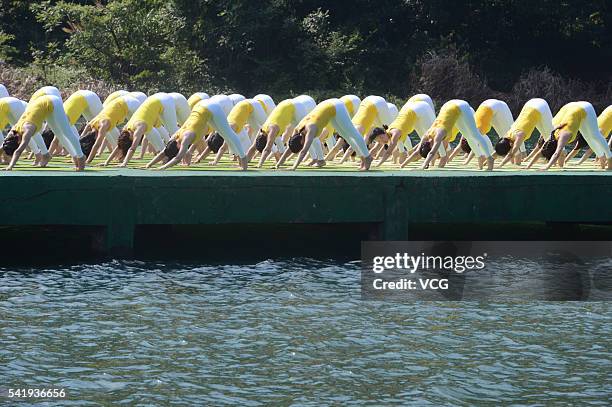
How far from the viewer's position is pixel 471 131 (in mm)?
17688

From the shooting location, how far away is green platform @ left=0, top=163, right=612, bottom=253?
580 inches

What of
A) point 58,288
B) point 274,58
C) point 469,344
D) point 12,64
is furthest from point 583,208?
point 12,64

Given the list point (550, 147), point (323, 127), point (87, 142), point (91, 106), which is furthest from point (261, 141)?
point (550, 147)

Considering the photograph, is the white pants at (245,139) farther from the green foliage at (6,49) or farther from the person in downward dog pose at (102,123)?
the green foliage at (6,49)

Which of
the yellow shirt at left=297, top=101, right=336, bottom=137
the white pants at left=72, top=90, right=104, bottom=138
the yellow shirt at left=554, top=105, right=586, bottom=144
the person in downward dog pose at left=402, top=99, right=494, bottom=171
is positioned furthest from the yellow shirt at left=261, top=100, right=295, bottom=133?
the yellow shirt at left=554, top=105, right=586, bottom=144

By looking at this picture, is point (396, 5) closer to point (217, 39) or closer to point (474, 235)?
point (217, 39)

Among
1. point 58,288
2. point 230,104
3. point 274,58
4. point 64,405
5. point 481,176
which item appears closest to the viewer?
point 64,405

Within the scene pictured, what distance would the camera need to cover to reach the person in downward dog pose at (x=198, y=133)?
16.4 meters

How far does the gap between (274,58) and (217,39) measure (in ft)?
6.13

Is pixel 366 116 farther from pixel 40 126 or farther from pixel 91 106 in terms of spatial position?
pixel 40 126

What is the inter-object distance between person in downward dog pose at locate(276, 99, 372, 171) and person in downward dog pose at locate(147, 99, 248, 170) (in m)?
0.69

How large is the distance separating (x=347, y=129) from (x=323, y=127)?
33 centimetres

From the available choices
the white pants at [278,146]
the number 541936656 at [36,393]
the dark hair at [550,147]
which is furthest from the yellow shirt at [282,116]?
the number 541936656 at [36,393]

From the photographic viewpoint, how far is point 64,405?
9570 millimetres
